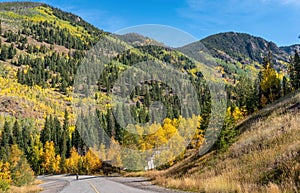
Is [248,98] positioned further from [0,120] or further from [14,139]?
[0,120]

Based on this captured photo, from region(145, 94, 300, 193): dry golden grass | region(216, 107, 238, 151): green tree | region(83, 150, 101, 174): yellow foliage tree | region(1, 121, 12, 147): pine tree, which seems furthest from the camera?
region(1, 121, 12, 147): pine tree

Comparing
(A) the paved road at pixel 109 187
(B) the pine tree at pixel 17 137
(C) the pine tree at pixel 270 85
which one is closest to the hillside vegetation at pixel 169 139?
(C) the pine tree at pixel 270 85

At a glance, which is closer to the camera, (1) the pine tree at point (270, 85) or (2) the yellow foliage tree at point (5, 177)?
(2) the yellow foliage tree at point (5, 177)

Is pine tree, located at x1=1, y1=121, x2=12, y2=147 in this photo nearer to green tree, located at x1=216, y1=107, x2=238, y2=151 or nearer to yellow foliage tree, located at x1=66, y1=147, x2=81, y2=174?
yellow foliage tree, located at x1=66, y1=147, x2=81, y2=174

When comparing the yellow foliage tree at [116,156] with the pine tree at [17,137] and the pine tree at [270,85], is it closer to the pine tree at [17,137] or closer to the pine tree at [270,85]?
the pine tree at [270,85]

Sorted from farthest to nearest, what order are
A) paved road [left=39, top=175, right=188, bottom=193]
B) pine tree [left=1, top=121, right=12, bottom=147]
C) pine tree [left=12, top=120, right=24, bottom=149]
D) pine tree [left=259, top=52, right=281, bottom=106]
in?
pine tree [left=12, top=120, right=24, bottom=149] → pine tree [left=1, top=121, right=12, bottom=147] → pine tree [left=259, top=52, right=281, bottom=106] → paved road [left=39, top=175, right=188, bottom=193]

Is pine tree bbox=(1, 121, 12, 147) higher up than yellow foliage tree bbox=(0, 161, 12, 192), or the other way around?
pine tree bbox=(1, 121, 12, 147)

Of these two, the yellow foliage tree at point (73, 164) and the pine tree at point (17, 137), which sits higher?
the pine tree at point (17, 137)

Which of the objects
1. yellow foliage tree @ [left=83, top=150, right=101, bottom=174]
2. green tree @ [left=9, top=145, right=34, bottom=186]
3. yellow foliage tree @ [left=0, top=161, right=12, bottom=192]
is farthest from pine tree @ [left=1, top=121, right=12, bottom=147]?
green tree @ [left=9, top=145, right=34, bottom=186]

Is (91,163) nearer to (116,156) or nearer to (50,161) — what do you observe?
(116,156)

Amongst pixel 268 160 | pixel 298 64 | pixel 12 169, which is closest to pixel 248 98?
pixel 298 64

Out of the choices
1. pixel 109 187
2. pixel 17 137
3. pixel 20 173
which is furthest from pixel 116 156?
pixel 17 137

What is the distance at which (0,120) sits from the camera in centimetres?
13750

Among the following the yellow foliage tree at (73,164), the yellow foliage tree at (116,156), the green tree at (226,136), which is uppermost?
the green tree at (226,136)
